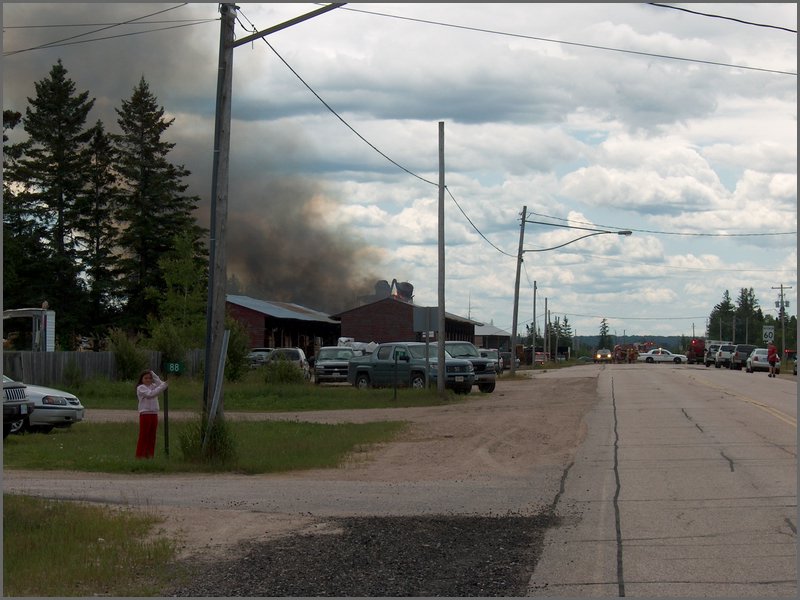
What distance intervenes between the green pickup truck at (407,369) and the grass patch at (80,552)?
2380 centimetres

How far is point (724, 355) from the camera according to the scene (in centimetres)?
7219

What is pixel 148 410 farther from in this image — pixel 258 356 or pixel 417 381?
pixel 258 356

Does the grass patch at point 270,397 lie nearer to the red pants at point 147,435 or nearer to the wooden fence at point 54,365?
the wooden fence at point 54,365

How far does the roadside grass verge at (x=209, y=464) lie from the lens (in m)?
15.6

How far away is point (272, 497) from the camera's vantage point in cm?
1227

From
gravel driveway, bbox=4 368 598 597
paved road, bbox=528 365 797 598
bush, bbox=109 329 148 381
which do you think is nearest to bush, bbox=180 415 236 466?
gravel driveway, bbox=4 368 598 597

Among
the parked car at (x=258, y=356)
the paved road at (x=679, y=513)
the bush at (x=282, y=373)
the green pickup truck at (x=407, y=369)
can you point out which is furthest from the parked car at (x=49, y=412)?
the parked car at (x=258, y=356)

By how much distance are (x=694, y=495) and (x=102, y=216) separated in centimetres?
6206

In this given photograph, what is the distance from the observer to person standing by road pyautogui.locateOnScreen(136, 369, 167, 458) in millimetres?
15969

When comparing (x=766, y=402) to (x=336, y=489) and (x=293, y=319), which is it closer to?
(x=336, y=489)

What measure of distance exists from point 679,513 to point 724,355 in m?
64.5

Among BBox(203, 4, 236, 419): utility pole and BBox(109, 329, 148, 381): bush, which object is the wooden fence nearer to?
BBox(109, 329, 148, 381): bush

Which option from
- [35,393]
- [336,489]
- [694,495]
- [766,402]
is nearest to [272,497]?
[336,489]

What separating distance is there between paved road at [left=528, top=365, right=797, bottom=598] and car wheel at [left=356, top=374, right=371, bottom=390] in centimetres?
1531
